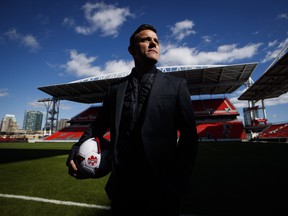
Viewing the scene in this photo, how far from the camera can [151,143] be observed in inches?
41.2

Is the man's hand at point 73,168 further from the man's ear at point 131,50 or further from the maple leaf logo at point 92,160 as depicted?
the man's ear at point 131,50

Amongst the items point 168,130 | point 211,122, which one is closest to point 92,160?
point 168,130

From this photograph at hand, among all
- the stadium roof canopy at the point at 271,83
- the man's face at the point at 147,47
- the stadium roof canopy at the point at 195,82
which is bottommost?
the man's face at the point at 147,47

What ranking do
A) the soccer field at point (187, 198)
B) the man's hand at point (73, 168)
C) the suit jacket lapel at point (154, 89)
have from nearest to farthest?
the suit jacket lapel at point (154, 89)
the man's hand at point (73, 168)
the soccer field at point (187, 198)

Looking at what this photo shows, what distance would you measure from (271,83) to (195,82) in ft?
37.2

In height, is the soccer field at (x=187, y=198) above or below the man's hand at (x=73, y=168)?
below

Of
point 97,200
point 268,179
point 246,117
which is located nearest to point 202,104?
point 246,117

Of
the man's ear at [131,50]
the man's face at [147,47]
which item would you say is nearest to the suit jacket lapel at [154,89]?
A: the man's face at [147,47]

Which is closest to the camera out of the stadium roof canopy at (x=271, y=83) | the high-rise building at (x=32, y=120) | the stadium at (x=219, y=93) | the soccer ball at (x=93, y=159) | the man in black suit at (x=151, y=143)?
the man in black suit at (x=151, y=143)

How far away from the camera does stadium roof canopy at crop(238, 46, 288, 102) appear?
20016mm

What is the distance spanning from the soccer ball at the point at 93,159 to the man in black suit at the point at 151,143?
0.31 ft

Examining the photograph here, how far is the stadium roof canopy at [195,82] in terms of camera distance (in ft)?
88.4

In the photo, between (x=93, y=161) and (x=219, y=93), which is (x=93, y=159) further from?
(x=219, y=93)

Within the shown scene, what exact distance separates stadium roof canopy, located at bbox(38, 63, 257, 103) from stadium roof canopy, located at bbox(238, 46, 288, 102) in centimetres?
226
